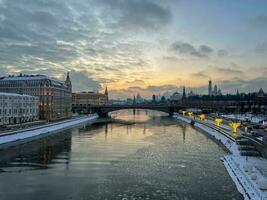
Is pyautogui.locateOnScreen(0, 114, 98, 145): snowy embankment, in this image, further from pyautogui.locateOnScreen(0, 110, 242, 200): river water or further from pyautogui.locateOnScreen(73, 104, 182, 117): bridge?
pyautogui.locateOnScreen(73, 104, 182, 117): bridge

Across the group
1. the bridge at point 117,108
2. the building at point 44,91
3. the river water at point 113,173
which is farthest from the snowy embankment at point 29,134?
the bridge at point 117,108

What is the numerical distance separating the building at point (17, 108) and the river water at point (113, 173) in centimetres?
3199

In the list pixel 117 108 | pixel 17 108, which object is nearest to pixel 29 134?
pixel 17 108

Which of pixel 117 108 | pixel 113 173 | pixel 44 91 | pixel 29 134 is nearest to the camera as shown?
pixel 113 173

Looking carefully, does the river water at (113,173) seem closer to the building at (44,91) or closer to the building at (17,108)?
the building at (17,108)

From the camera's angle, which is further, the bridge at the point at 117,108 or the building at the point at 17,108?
the bridge at the point at 117,108

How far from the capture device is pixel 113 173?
123ft

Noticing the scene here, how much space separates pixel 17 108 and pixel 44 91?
2440 cm

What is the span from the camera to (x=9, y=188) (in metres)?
31.1

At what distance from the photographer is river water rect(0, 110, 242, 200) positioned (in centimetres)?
2956

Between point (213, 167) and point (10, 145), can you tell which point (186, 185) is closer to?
point (213, 167)

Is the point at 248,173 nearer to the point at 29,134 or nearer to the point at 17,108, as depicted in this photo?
the point at 29,134

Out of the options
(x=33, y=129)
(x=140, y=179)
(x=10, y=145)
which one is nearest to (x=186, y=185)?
(x=140, y=179)

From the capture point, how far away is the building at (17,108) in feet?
281
